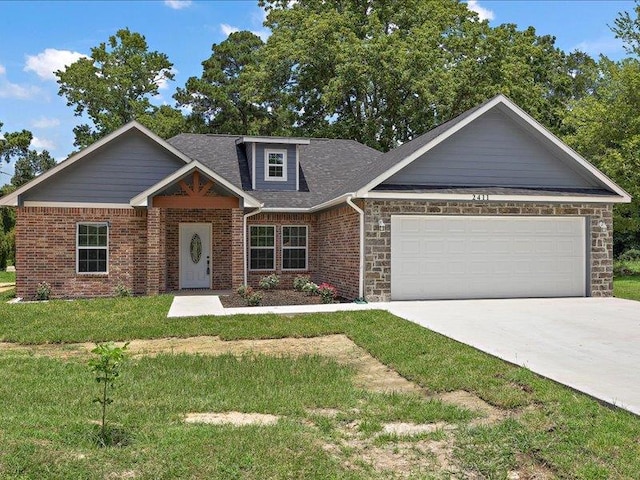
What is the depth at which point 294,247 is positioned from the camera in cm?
1906

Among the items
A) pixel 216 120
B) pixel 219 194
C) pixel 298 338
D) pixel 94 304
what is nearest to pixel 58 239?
pixel 94 304

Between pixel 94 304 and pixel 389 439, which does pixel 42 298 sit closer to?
pixel 94 304

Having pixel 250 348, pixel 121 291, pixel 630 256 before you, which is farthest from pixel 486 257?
pixel 630 256

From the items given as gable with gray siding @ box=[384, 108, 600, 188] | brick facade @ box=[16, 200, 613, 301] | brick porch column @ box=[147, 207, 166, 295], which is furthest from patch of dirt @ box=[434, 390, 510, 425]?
brick porch column @ box=[147, 207, 166, 295]

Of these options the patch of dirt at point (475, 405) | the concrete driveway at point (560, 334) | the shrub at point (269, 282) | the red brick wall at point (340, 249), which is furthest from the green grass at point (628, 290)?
the patch of dirt at point (475, 405)

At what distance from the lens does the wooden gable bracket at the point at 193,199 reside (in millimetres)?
16172

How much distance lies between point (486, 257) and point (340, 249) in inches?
167

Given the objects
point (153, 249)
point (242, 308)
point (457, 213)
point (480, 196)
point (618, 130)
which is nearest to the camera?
point (242, 308)

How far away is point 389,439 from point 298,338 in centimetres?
528

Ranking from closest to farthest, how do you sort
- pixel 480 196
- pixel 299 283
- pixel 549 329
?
1. pixel 549 329
2. pixel 480 196
3. pixel 299 283

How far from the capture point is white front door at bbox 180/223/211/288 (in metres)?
18.2

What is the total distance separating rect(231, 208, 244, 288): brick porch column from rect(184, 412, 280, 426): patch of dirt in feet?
37.0

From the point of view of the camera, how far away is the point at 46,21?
41.9 feet

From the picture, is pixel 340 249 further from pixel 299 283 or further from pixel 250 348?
pixel 250 348
